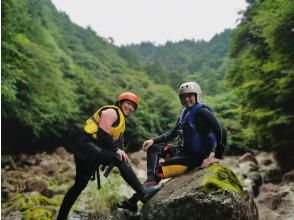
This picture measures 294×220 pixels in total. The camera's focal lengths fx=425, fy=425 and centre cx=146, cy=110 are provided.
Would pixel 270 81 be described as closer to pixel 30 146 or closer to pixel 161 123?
pixel 30 146

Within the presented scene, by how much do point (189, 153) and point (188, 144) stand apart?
161 mm

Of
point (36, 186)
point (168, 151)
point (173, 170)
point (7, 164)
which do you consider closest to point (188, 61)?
point (7, 164)

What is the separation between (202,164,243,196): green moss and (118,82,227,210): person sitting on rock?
23 cm

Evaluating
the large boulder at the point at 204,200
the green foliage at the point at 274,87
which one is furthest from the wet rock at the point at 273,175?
the large boulder at the point at 204,200

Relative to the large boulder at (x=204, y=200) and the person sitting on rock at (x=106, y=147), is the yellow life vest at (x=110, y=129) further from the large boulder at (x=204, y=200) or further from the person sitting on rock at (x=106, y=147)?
the large boulder at (x=204, y=200)

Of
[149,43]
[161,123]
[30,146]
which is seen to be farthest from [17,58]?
[149,43]

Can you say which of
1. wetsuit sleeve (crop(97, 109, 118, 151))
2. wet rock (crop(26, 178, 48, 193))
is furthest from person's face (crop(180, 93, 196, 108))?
wet rock (crop(26, 178, 48, 193))

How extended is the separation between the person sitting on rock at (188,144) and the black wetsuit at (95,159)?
0.40 meters

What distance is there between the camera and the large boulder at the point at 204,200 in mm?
4609

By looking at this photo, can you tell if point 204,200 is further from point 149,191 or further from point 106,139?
point 106,139

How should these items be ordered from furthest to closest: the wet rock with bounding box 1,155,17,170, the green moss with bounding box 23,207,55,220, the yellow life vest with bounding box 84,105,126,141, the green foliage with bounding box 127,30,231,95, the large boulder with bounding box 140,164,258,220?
the green foliage with bounding box 127,30,231,95
the wet rock with bounding box 1,155,17,170
the green moss with bounding box 23,207,55,220
the yellow life vest with bounding box 84,105,126,141
the large boulder with bounding box 140,164,258,220

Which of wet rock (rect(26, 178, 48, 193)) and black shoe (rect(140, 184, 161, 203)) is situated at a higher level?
wet rock (rect(26, 178, 48, 193))

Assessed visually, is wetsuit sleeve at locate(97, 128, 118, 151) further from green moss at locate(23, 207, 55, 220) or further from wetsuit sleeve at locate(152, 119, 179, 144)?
green moss at locate(23, 207, 55, 220)

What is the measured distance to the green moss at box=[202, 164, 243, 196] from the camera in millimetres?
4777
